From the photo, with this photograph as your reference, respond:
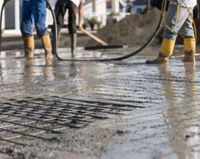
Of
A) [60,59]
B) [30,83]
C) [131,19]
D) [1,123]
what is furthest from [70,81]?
[131,19]

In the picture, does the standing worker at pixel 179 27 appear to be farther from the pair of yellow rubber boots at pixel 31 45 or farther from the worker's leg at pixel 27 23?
the worker's leg at pixel 27 23

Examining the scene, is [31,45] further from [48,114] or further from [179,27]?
[48,114]

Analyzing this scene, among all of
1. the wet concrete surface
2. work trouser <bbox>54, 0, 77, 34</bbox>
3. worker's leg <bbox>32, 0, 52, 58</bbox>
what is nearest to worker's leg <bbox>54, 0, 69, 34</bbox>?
work trouser <bbox>54, 0, 77, 34</bbox>

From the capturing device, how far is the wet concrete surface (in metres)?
3.80

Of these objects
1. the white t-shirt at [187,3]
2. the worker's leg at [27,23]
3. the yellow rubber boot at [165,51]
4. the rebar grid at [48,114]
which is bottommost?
the rebar grid at [48,114]

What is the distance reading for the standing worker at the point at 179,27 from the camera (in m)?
8.79

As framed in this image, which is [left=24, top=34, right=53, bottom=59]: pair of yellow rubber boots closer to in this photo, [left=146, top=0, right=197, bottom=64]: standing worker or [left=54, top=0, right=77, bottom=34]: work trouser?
[left=54, top=0, right=77, bottom=34]: work trouser

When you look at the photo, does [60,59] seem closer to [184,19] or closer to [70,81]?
[184,19]

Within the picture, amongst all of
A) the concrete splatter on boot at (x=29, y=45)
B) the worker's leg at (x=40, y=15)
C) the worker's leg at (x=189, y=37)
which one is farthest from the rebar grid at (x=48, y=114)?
the concrete splatter on boot at (x=29, y=45)

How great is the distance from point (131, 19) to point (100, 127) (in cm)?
1505

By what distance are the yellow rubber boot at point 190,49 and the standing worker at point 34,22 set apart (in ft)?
9.31

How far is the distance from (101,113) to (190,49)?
14.4 ft

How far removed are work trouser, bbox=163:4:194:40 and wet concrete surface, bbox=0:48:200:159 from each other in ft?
2.37

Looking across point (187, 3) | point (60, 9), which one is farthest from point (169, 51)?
point (60, 9)
